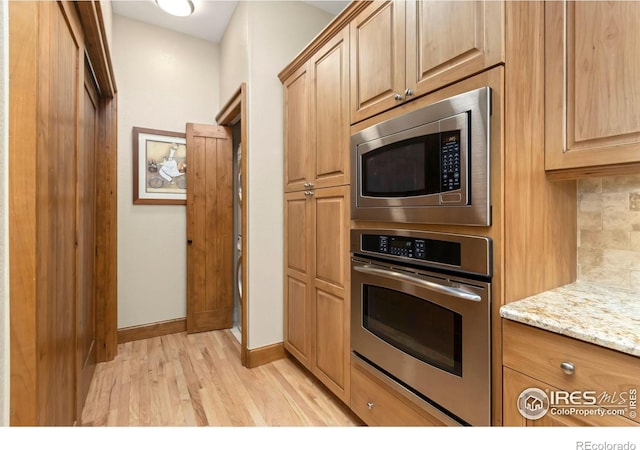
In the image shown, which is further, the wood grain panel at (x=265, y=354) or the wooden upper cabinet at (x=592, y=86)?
the wood grain panel at (x=265, y=354)

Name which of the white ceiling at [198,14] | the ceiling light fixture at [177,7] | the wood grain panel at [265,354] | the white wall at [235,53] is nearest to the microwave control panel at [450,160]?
the white wall at [235,53]

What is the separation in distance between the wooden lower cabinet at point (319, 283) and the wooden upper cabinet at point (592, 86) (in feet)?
3.16

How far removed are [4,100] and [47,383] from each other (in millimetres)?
911

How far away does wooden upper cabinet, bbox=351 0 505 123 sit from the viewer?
1.05 meters

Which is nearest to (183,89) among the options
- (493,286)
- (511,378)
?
(493,286)

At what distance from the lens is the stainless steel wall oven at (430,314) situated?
1042 mm

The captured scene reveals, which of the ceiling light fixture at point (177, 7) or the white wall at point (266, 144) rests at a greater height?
the ceiling light fixture at point (177, 7)

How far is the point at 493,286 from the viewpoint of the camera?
102cm

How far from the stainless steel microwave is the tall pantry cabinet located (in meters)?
0.25

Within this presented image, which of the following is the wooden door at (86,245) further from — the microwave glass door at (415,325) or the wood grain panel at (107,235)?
the microwave glass door at (415,325)

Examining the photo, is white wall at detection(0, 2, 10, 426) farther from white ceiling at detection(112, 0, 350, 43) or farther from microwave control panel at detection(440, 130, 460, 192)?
white ceiling at detection(112, 0, 350, 43)

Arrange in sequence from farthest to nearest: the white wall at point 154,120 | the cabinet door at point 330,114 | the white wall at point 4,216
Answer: the white wall at point 154,120 < the cabinet door at point 330,114 < the white wall at point 4,216

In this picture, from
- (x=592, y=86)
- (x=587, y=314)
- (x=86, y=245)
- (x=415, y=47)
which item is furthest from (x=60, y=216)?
(x=592, y=86)

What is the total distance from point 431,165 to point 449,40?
1.52 feet
